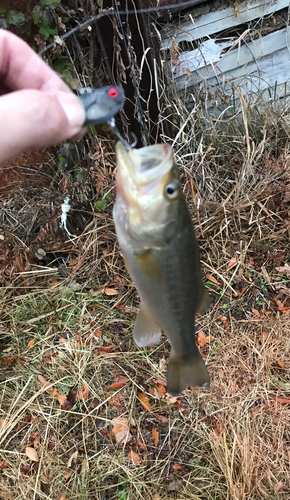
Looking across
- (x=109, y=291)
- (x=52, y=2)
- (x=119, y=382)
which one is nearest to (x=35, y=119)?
(x=52, y=2)

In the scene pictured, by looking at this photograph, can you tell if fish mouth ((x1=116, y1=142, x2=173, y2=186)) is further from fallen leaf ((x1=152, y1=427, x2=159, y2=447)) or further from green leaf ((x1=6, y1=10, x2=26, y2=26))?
fallen leaf ((x1=152, y1=427, x2=159, y2=447))

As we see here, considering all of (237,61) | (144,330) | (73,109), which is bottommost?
(144,330)

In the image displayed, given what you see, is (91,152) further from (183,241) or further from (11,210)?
(183,241)

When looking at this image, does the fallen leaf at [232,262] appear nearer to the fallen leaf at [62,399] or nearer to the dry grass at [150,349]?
the dry grass at [150,349]

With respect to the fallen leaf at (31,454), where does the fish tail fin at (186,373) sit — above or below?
above

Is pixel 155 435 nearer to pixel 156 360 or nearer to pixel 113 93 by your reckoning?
pixel 156 360

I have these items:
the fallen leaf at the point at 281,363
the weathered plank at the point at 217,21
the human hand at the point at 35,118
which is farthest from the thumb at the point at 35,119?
the weathered plank at the point at 217,21

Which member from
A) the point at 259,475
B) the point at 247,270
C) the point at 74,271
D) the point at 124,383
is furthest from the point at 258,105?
the point at 259,475
